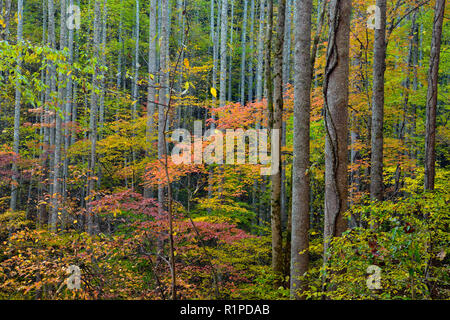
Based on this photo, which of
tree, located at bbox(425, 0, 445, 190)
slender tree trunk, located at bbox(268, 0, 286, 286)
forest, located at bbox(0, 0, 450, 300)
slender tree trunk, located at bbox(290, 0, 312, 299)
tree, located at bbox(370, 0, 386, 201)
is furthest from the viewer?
slender tree trunk, located at bbox(268, 0, 286, 286)

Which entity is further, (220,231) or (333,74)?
(220,231)

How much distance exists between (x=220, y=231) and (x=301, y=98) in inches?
179

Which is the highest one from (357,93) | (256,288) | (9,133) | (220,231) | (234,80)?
(234,80)

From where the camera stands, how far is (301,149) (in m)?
4.51

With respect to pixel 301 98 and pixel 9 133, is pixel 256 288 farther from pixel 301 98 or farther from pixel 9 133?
pixel 9 133

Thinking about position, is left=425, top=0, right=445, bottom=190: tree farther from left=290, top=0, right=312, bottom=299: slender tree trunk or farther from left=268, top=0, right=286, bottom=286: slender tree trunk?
left=268, top=0, right=286, bottom=286: slender tree trunk

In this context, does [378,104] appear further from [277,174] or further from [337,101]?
[337,101]

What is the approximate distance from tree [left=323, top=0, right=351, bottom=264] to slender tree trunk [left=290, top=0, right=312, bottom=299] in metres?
1.59

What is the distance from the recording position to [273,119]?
6.32 metres

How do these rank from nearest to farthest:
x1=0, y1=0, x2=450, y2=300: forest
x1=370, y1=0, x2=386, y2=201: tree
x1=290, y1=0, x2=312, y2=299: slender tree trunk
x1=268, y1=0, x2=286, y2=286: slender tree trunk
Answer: x1=0, y1=0, x2=450, y2=300: forest < x1=290, y1=0, x2=312, y2=299: slender tree trunk < x1=370, y1=0, x2=386, y2=201: tree < x1=268, y1=0, x2=286, y2=286: slender tree trunk

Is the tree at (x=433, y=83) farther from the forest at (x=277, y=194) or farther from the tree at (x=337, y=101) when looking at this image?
the tree at (x=337, y=101)

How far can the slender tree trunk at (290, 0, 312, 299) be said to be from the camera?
4422mm

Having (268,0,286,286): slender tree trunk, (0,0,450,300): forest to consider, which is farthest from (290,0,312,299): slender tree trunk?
(268,0,286,286): slender tree trunk
